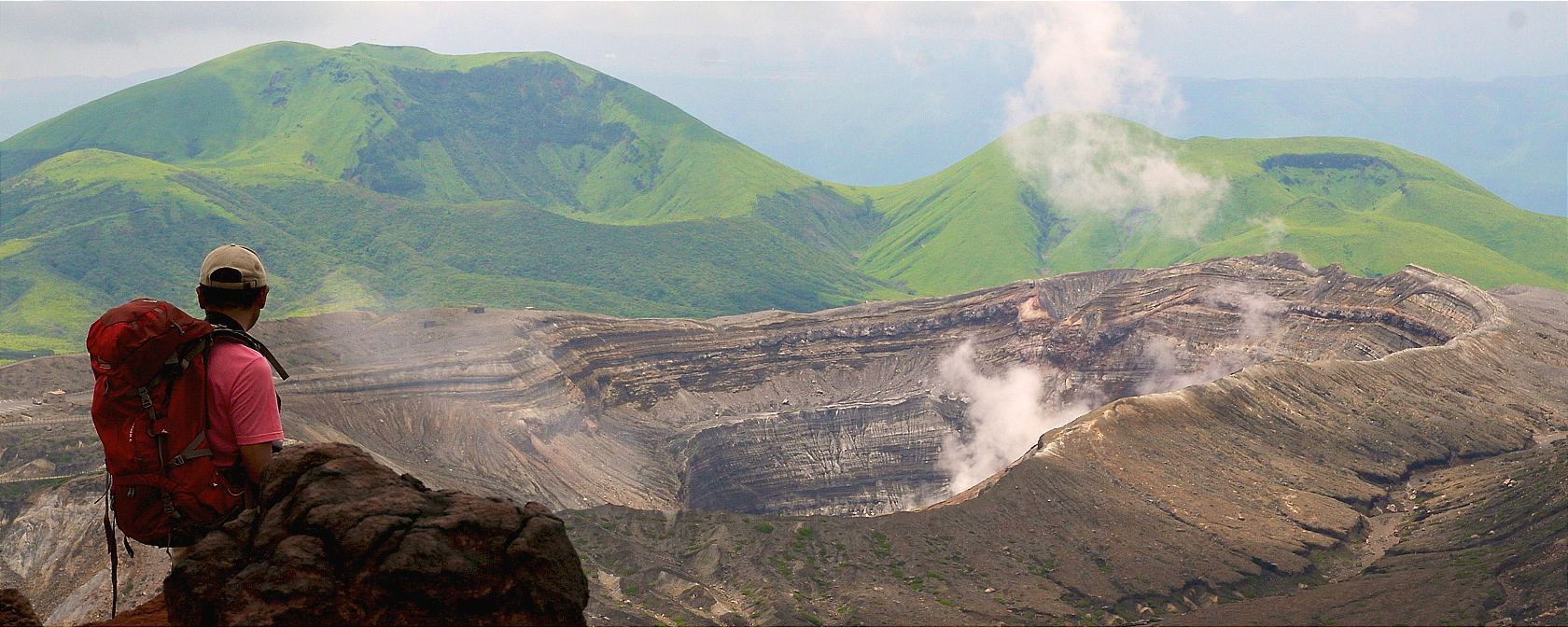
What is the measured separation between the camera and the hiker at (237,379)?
10984mm

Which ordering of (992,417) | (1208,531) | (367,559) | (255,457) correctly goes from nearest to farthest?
(255,457), (367,559), (1208,531), (992,417)

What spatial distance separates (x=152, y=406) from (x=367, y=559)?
2.56 metres

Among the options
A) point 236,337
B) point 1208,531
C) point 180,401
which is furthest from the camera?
point 1208,531

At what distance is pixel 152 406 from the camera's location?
35.9 ft

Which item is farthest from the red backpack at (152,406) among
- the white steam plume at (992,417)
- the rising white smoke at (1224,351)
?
the rising white smoke at (1224,351)

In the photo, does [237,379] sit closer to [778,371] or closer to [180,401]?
[180,401]

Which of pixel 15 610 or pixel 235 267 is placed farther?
pixel 15 610

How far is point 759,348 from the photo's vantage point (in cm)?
13350

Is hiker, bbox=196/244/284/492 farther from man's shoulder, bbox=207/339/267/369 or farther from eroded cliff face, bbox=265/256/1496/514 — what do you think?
eroded cliff face, bbox=265/256/1496/514

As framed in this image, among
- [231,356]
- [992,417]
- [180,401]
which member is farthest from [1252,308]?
[180,401]

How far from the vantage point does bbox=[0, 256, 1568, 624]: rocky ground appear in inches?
2447

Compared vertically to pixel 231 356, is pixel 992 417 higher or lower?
lower

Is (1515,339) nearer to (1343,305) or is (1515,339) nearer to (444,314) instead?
(1343,305)

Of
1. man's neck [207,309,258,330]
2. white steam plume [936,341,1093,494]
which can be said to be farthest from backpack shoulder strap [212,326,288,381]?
white steam plume [936,341,1093,494]
